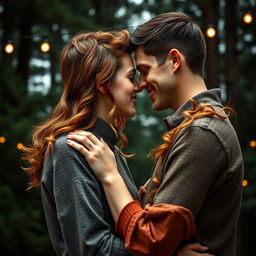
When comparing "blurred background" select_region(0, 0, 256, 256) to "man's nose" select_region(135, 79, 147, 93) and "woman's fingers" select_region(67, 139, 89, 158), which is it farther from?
"woman's fingers" select_region(67, 139, 89, 158)

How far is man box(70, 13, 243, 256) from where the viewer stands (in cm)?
261

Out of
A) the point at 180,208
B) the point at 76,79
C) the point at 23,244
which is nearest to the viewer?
the point at 180,208

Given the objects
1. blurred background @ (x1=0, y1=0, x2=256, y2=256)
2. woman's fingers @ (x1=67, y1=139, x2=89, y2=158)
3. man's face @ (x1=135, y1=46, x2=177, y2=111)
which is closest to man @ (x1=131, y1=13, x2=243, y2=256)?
man's face @ (x1=135, y1=46, x2=177, y2=111)

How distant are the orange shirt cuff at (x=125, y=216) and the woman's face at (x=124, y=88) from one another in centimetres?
66

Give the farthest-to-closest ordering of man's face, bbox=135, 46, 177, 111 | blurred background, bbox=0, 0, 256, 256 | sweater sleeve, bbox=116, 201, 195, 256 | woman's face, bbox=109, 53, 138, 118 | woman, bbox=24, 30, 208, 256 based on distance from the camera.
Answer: blurred background, bbox=0, 0, 256, 256
woman's face, bbox=109, 53, 138, 118
man's face, bbox=135, 46, 177, 111
woman, bbox=24, 30, 208, 256
sweater sleeve, bbox=116, 201, 195, 256

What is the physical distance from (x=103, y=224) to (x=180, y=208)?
1.37 feet

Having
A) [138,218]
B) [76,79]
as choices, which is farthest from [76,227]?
[76,79]

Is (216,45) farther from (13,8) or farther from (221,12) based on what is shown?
(13,8)

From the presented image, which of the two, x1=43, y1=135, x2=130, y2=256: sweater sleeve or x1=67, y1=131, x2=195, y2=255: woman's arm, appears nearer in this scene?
x1=67, y1=131, x2=195, y2=255: woman's arm

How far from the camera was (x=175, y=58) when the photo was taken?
300 cm

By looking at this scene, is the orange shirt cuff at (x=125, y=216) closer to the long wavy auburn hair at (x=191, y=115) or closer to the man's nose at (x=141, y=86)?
the long wavy auburn hair at (x=191, y=115)

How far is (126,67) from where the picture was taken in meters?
3.23

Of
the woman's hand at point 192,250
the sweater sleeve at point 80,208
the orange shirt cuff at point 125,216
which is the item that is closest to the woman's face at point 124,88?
the sweater sleeve at point 80,208

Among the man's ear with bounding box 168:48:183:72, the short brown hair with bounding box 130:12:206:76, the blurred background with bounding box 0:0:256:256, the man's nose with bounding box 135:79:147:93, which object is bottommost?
the blurred background with bounding box 0:0:256:256
